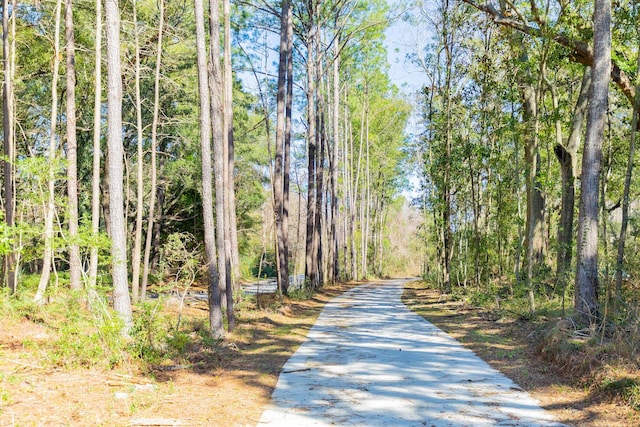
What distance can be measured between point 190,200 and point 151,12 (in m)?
14.4

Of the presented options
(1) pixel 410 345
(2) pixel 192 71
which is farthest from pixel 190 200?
(1) pixel 410 345

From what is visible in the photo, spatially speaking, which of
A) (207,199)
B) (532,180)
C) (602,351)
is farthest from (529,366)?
(207,199)

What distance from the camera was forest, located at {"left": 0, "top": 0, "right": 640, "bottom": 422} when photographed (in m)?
8.71

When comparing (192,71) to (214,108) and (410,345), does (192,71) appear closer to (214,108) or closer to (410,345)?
(214,108)

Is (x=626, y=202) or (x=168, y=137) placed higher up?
(x=168, y=137)

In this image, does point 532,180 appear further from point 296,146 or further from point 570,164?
point 296,146

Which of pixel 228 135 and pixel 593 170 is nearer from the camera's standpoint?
pixel 593 170

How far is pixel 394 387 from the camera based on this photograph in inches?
263

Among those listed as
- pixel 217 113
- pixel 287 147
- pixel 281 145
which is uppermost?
pixel 287 147

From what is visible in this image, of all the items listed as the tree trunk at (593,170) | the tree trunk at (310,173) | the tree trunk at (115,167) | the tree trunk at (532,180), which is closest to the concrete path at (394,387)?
the tree trunk at (593,170)

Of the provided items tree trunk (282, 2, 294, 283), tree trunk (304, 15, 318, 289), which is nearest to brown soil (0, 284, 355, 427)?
tree trunk (282, 2, 294, 283)

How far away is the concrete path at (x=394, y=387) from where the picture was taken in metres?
5.40

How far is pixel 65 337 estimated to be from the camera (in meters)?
7.02

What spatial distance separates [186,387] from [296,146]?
3431cm
